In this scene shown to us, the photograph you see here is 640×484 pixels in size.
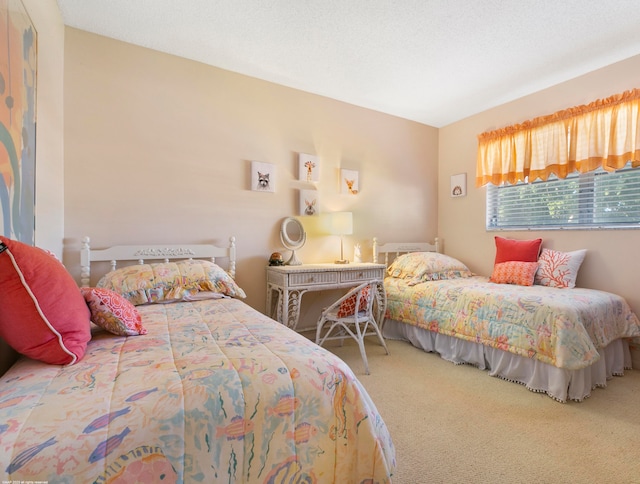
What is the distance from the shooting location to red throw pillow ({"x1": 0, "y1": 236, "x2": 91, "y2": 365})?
1.02m

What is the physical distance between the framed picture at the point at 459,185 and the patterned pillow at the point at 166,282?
10.1ft

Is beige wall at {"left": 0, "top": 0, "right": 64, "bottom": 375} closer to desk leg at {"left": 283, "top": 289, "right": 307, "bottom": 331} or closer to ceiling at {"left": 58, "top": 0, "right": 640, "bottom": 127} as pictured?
ceiling at {"left": 58, "top": 0, "right": 640, "bottom": 127}

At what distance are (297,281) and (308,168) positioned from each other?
4.11 ft

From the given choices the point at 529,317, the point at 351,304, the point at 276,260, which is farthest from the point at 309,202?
the point at 529,317

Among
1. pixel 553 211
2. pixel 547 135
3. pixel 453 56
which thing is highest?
pixel 453 56

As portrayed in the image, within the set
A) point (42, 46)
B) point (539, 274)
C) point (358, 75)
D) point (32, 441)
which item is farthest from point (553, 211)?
point (42, 46)

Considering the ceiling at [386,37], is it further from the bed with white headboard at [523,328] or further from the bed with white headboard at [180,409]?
the bed with white headboard at [180,409]

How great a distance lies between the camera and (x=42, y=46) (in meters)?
1.82

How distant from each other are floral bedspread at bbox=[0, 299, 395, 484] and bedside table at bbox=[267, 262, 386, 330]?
1.46 meters

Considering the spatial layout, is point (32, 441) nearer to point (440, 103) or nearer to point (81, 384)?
point (81, 384)

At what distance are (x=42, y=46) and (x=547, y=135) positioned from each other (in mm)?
4087

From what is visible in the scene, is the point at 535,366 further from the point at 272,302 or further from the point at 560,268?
the point at 272,302

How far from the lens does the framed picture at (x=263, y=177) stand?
3.08 meters

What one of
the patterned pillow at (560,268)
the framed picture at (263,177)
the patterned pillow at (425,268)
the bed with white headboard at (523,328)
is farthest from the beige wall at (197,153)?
the patterned pillow at (560,268)
